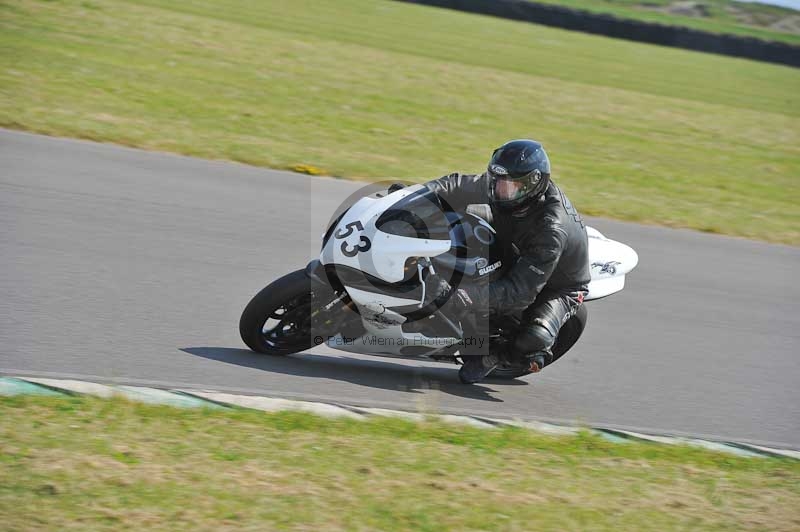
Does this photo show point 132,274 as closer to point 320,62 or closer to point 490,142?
point 490,142

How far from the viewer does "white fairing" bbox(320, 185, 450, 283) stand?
4.92 meters

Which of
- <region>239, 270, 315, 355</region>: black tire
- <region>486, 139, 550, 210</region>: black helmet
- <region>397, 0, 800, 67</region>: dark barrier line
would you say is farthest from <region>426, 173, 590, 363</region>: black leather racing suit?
<region>397, 0, 800, 67</region>: dark barrier line

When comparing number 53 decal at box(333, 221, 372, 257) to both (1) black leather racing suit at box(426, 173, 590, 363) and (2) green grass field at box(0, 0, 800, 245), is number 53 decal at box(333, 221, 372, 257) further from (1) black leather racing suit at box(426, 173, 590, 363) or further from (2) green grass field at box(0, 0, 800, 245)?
(2) green grass field at box(0, 0, 800, 245)

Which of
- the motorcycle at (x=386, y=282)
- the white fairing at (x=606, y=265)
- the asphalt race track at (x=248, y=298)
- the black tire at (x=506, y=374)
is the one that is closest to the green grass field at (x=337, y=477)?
the asphalt race track at (x=248, y=298)

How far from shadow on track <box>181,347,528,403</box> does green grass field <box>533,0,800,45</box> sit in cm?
2967

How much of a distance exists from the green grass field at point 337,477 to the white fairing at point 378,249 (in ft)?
2.64

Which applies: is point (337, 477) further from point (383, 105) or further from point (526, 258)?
point (383, 105)

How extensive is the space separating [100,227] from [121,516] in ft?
13.6

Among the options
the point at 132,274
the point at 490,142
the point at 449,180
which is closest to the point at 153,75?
the point at 490,142

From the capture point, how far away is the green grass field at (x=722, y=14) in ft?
111

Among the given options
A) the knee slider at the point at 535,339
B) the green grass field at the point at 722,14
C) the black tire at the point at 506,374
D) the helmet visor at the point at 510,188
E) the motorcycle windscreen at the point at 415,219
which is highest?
the green grass field at the point at 722,14

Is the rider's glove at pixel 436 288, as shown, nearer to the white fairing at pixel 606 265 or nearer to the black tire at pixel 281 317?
the black tire at pixel 281 317

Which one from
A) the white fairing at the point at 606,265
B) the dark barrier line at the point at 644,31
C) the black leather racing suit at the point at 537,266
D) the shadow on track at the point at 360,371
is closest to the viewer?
the black leather racing suit at the point at 537,266

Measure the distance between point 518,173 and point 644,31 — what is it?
83.4 feet
